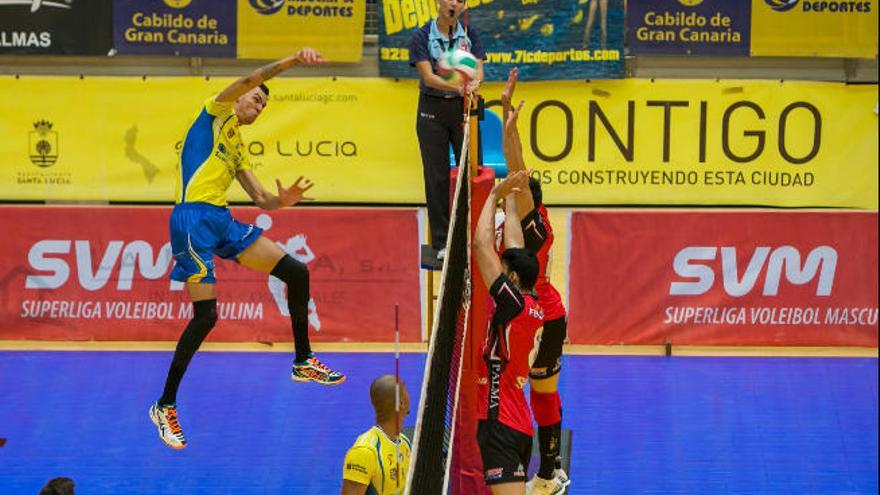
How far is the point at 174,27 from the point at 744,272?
8.02 metres

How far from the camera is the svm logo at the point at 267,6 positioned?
56.9 feet

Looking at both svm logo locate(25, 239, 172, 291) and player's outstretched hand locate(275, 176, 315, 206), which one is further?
svm logo locate(25, 239, 172, 291)

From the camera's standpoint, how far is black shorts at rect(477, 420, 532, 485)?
9258 millimetres

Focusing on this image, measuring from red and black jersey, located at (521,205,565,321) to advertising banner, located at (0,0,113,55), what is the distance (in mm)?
9111

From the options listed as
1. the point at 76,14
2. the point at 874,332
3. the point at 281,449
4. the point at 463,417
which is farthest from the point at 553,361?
the point at 76,14

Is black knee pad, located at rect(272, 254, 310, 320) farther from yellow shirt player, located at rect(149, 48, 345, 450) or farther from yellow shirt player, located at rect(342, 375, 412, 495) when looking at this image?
yellow shirt player, located at rect(342, 375, 412, 495)

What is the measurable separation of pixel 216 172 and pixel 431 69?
336 cm

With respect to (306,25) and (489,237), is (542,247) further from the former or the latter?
(306,25)

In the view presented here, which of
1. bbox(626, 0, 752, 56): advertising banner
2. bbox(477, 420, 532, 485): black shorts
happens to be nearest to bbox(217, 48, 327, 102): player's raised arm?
bbox(477, 420, 532, 485): black shorts

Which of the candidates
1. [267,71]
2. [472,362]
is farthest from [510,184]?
[267,71]

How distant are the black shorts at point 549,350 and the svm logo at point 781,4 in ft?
28.1

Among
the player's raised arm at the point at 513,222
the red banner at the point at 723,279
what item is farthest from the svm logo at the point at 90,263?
the player's raised arm at the point at 513,222

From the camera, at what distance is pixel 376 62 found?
17.9 m

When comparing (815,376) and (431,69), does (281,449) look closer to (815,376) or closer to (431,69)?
(431,69)
